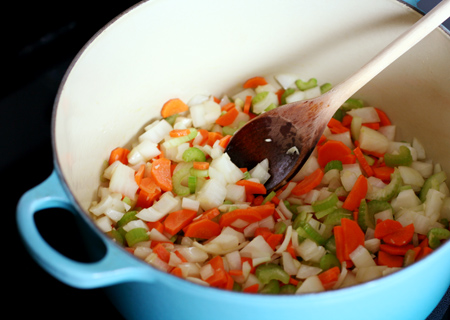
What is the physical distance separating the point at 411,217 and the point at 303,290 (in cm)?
46

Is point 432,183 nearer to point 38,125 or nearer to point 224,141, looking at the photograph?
point 224,141

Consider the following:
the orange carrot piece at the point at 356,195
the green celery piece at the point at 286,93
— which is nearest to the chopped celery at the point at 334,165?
the orange carrot piece at the point at 356,195

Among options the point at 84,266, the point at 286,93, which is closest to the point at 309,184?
the point at 286,93

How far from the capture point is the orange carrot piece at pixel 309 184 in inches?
66.0

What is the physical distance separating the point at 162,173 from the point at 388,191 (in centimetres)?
72

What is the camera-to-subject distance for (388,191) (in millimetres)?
1638

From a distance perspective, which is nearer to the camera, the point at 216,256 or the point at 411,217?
the point at 216,256

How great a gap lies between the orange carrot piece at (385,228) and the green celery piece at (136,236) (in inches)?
26.4

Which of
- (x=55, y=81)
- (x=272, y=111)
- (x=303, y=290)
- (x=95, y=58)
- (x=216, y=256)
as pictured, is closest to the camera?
→ (x=303, y=290)

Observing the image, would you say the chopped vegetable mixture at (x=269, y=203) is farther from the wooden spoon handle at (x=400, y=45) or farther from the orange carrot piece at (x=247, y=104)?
the wooden spoon handle at (x=400, y=45)

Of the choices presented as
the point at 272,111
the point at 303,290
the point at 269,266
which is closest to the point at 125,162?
the point at 272,111

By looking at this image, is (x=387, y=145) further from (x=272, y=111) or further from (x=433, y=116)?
(x=272, y=111)

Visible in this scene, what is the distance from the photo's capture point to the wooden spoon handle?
148 centimetres

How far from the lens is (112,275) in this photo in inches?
40.0
